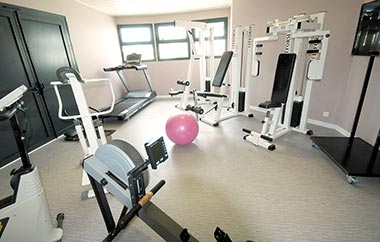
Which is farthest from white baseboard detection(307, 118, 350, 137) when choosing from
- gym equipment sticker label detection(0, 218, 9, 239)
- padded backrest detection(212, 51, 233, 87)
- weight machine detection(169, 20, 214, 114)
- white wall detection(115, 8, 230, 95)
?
gym equipment sticker label detection(0, 218, 9, 239)

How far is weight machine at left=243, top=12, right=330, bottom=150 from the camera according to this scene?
106 inches

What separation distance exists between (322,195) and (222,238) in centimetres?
141

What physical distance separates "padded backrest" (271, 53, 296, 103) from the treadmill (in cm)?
312

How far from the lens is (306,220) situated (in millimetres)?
1645

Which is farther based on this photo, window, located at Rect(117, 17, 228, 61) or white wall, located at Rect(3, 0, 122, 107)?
window, located at Rect(117, 17, 228, 61)

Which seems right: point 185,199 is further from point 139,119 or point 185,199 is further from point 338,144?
point 139,119

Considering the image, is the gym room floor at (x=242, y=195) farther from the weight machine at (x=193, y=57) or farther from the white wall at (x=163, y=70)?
the white wall at (x=163, y=70)

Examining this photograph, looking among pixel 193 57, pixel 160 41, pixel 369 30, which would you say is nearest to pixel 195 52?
pixel 193 57

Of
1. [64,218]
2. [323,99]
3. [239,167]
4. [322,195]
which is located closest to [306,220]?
[322,195]

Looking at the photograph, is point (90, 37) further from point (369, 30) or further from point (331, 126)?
point (331, 126)

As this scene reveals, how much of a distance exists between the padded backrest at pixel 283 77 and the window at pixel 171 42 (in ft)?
12.5

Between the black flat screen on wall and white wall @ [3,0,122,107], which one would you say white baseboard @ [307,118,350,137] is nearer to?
the black flat screen on wall

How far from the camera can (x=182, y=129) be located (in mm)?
2943

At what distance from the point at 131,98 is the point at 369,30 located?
207 inches
